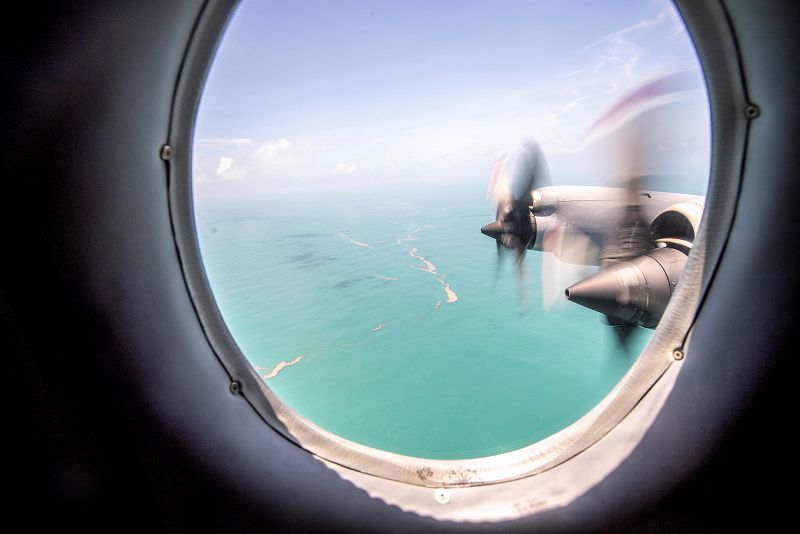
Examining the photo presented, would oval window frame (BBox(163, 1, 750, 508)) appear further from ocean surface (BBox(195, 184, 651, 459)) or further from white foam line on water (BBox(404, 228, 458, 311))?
white foam line on water (BBox(404, 228, 458, 311))

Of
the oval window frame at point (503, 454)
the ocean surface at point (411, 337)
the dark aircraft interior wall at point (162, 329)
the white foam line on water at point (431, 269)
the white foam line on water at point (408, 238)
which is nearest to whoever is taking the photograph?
the dark aircraft interior wall at point (162, 329)

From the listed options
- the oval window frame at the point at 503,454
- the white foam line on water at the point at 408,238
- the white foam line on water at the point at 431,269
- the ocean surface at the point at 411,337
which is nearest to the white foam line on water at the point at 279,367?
the ocean surface at the point at 411,337

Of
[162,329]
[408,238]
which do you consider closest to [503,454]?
[162,329]

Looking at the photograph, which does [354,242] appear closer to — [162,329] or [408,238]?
[408,238]

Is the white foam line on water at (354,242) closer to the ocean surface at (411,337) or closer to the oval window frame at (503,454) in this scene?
the ocean surface at (411,337)

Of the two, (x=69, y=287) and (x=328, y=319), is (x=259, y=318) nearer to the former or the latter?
(x=328, y=319)

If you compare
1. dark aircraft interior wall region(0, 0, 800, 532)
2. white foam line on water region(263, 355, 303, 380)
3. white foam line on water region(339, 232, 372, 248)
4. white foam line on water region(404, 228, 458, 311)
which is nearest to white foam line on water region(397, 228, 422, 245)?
white foam line on water region(404, 228, 458, 311)
